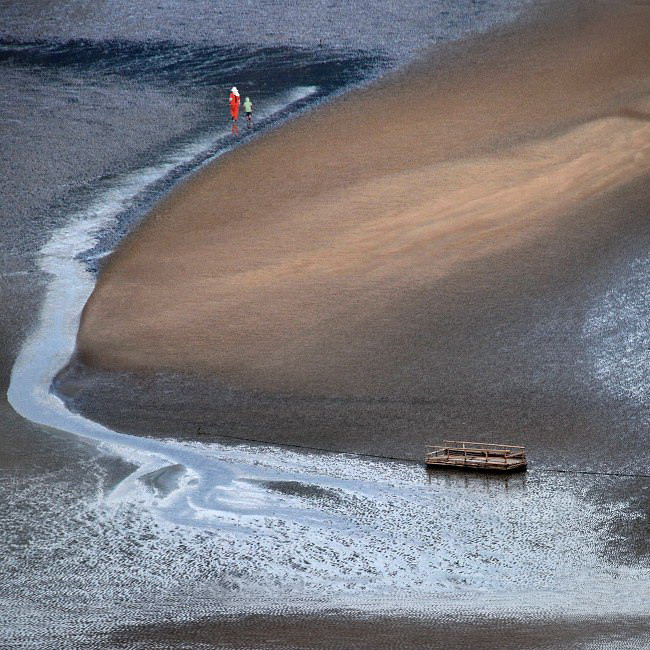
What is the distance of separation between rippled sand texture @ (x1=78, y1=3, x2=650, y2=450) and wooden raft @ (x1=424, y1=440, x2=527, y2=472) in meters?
1.93

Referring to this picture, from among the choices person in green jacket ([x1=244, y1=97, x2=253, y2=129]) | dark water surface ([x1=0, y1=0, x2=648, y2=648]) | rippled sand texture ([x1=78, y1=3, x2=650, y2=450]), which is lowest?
dark water surface ([x1=0, y1=0, x2=648, y2=648])

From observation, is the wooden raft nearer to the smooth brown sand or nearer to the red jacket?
the smooth brown sand

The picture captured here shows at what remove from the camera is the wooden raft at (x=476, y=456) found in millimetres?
19984

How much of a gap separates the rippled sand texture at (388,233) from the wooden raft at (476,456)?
1.93 meters

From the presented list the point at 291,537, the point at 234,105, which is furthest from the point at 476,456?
the point at 234,105

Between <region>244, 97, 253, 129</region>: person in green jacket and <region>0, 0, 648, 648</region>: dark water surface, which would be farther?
<region>244, 97, 253, 129</region>: person in green jacket

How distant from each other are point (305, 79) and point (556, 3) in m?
9.37

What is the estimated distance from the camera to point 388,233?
28.0m

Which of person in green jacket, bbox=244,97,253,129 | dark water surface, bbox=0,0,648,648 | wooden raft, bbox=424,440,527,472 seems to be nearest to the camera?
dark water surface, bbox=0,0,648,648

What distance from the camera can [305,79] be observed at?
129 feet

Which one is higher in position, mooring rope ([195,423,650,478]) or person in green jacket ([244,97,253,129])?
person in green jacket ([244,97,253,129])

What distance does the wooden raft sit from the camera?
19984mm

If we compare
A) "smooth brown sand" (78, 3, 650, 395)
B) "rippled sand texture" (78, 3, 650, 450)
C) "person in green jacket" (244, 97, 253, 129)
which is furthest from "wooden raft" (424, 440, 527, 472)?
"person in green jacket" (244, 97, 253, 129)

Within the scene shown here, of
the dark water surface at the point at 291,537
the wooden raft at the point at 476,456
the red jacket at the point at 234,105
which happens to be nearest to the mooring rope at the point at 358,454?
the dark water surface at the point at 291,537
